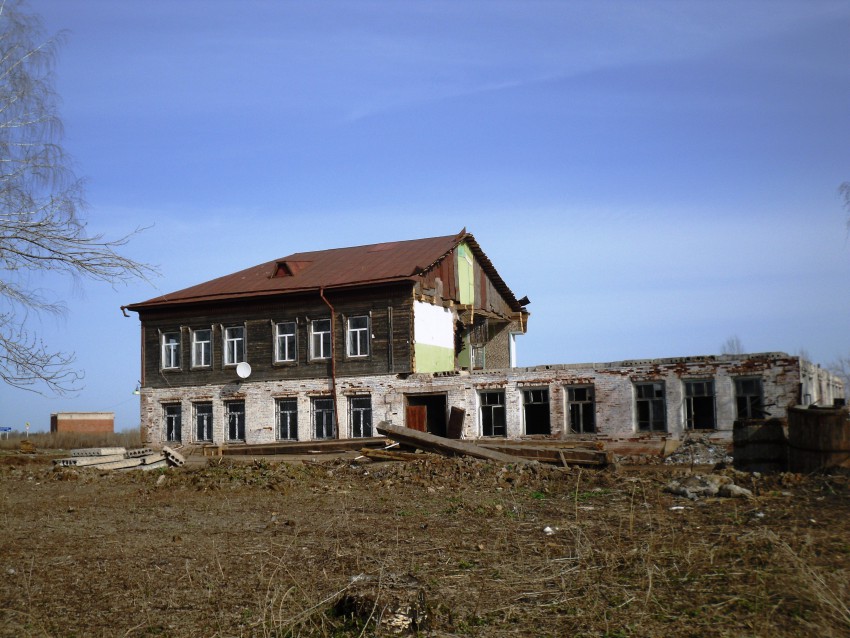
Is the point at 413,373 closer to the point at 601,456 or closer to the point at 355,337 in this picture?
the point at 355,337

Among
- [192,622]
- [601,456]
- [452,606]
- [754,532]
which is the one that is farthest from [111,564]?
[601,456]

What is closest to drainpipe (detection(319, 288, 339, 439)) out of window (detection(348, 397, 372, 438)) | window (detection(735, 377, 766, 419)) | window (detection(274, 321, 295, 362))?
window (detection(348, 397, 372, 438))

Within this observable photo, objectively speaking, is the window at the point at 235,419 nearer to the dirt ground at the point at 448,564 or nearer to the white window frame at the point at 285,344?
the white window frame at the point at 285,344

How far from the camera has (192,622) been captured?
7.20 metres

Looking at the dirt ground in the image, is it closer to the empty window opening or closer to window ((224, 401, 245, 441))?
the empty window opening

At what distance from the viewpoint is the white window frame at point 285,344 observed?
102 ft

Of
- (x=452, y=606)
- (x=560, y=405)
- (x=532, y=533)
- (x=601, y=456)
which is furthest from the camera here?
(x=560, y=405)

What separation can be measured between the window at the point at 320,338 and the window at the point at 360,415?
82.8 inches

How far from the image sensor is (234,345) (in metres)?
32.2

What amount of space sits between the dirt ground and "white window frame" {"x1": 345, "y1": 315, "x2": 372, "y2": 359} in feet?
45.2

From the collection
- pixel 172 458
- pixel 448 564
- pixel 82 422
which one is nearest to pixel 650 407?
pixel 172 458

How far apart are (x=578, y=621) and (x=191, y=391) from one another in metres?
27.7

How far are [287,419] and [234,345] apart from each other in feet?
12.3

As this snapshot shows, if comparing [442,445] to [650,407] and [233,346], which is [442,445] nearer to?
[650,407]
